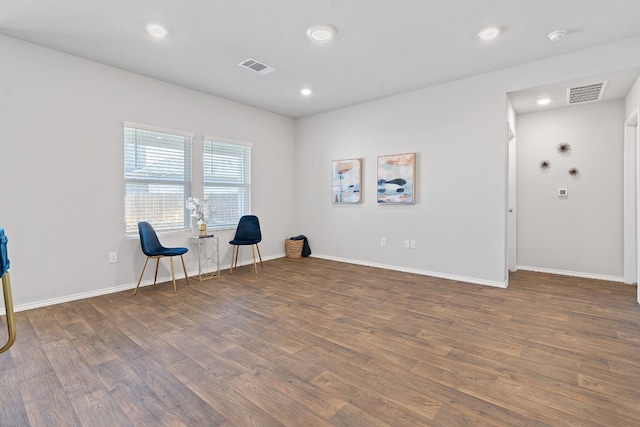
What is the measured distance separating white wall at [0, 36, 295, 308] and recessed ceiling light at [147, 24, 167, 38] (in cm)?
118

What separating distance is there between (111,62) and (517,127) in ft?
19.0

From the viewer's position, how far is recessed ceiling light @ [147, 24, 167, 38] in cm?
295

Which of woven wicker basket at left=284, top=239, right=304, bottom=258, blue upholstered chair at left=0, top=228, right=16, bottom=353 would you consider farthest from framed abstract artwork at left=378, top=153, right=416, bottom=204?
blue upholstered chair at left=0, top=228, right=16, bottom=353

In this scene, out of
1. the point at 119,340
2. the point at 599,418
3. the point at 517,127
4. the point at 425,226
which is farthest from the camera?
the point at 517,127

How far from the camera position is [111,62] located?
3.70 m

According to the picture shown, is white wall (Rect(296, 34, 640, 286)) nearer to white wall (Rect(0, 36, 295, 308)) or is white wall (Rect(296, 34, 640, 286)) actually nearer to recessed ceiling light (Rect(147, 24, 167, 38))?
white wall (Rect(0, 36, 295, 308))

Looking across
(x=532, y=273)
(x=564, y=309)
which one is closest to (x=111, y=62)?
(x=564, y=309)

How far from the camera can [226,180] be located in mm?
5168

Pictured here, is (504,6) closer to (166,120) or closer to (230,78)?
(230,78)

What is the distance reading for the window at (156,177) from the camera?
13.2 ft

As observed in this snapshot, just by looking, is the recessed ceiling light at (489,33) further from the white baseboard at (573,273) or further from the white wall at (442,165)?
the white baseboard at (573,273)

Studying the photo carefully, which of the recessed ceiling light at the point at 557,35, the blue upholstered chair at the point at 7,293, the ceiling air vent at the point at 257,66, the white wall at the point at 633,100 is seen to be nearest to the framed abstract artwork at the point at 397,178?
the recessed ceiling light at the point at 557,35

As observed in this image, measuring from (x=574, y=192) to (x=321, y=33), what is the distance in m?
4.30

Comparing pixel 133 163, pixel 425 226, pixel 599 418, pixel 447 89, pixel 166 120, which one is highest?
pixel 447 89
